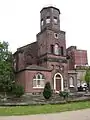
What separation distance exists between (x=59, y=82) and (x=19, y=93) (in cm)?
1412

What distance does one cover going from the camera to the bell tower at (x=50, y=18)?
163ft

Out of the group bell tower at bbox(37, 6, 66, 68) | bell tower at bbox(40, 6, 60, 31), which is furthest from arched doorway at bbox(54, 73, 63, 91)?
bell tower at bbox(40, 6, 60, 31)

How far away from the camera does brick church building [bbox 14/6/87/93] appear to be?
43844 mm

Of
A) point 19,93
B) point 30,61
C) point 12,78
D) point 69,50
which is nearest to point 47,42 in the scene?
point 30,61

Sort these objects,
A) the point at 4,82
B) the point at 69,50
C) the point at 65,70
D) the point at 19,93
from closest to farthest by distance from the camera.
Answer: the point at 19,93, the point at 4,82, the point at 65,70, the point at 69,50

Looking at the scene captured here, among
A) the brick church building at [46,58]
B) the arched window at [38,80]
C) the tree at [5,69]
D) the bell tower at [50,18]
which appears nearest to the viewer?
the tree at [5,69]

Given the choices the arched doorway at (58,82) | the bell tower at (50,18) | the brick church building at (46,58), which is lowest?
the arched doorway at (58,82)

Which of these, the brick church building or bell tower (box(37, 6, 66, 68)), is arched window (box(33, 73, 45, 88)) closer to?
the brick church building

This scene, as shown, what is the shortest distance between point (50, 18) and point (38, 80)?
1405cm

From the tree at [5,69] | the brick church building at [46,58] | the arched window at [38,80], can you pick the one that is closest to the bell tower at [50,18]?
the brick church building at [46,58]

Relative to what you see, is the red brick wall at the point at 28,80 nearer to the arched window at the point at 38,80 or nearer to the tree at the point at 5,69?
the arched window at the point at 38,80

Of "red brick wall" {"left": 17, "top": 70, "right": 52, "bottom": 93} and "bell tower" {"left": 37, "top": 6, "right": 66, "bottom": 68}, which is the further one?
"bell tower" {"left": 37, "top": 6, "right": 66, "bottom": 68}

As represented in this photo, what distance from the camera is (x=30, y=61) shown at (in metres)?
50.8

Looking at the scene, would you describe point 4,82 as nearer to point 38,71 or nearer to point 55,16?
A: point 38,71
